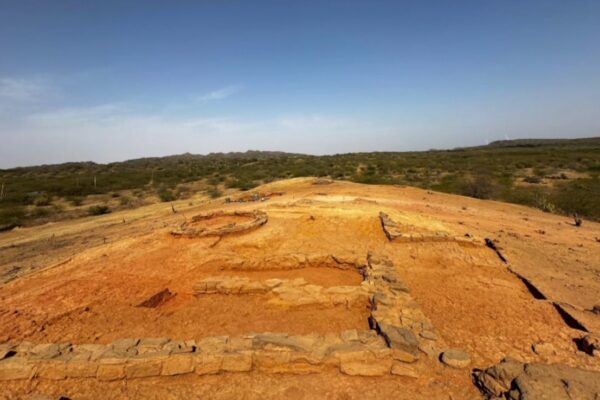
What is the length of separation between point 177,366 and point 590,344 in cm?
549

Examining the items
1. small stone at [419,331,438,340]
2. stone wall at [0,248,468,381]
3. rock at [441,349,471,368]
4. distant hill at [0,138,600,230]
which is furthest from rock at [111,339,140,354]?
distant hill at [0,138,600,230]

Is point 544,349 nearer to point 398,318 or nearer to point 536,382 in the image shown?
point 536,382

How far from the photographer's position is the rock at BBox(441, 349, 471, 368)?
430 cm

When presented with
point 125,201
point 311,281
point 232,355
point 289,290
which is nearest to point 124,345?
point 232,355

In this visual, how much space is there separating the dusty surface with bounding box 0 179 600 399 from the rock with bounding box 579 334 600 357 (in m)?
0.12

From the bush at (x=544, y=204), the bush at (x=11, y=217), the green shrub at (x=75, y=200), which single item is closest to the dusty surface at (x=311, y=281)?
the bush at (x=544, y=204)

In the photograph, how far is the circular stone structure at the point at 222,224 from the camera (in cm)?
1010

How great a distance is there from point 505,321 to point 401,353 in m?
2.33

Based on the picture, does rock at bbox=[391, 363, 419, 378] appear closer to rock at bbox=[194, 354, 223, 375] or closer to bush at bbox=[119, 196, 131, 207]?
rock at bbox=[194, 354, 223, 375]

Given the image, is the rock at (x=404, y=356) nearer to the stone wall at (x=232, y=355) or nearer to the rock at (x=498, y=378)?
the stone wall at (x=232, y=355)

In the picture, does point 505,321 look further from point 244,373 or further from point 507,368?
point 244,373

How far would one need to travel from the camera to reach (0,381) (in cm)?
432

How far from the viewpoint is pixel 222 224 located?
11.7 meters

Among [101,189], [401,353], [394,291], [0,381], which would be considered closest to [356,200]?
[394,291]
